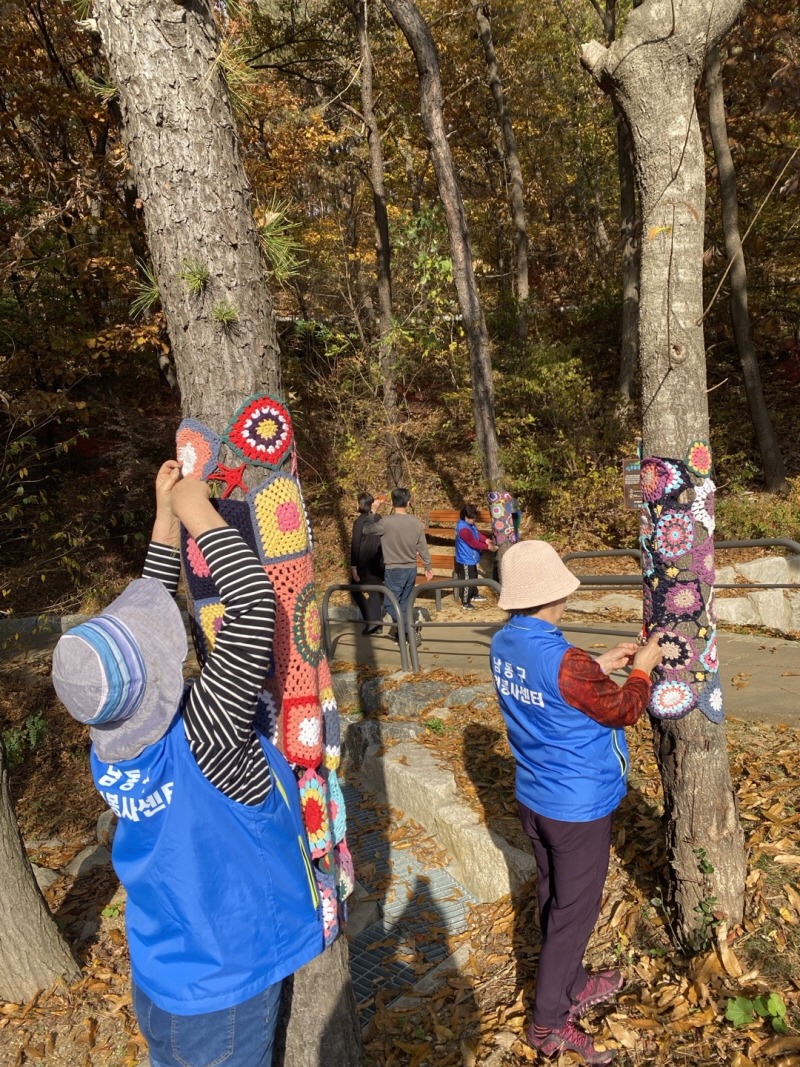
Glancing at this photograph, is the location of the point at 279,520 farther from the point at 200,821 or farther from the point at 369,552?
the point at 369,552

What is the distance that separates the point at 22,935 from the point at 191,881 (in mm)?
2730

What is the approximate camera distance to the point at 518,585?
107 inches

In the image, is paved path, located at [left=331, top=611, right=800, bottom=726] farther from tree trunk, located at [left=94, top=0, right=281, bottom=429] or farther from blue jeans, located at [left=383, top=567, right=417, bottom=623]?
tree trunk, located at [left=94, top=0, right=281, bottom=429]

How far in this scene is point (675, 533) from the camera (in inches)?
124

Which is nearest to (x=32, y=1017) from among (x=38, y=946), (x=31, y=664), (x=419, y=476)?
(x=38, y=946)

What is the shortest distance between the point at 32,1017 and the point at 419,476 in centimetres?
1359

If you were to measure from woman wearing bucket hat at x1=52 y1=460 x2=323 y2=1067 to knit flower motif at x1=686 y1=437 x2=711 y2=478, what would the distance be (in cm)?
207

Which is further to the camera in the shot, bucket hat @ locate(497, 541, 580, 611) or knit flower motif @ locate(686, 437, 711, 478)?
knit flower motif @ locate(686, 437, 711, 478)

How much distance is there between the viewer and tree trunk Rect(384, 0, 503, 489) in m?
8.95

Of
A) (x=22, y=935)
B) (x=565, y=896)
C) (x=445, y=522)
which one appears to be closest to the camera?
(x=565, y=896)

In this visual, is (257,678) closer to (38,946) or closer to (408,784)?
(38,946)

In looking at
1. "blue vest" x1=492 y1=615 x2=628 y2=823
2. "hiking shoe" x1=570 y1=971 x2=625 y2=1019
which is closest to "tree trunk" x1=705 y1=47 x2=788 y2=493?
"hiking shoe" x1=570 y1=971 x2=625 y2=1019

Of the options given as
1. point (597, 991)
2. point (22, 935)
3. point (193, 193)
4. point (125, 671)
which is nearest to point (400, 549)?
point (22, 935)

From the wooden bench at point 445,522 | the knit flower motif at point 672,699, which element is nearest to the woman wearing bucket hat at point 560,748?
the knit flower motif at point 672,699
